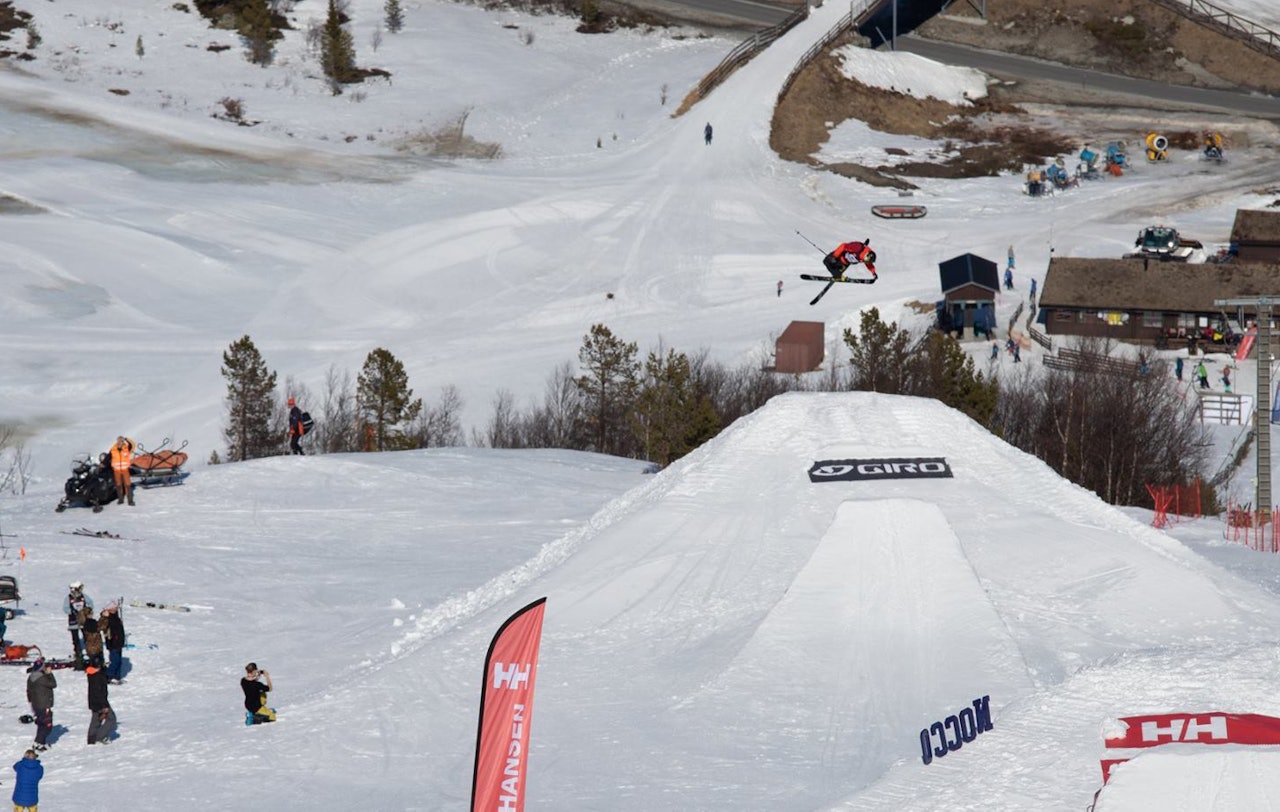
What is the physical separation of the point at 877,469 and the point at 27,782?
1617 centimetres

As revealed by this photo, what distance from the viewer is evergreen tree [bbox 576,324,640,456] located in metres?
53.2

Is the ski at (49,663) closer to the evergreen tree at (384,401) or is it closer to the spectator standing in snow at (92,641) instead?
the spectator standing in snow at (92,641)

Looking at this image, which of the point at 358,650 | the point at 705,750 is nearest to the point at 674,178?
the point at 358,650

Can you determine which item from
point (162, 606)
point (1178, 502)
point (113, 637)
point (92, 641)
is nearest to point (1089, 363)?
point (1178, 502)

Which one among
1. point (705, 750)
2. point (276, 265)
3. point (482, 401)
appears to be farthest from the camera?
point (276, 265)

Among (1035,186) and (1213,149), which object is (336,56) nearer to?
(1035,186)

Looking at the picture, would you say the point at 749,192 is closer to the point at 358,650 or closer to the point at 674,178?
the point at 674,178

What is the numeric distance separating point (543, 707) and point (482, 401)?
34.6 meters

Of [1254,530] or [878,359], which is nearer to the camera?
[1254,530]

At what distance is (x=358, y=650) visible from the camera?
24.0 metres

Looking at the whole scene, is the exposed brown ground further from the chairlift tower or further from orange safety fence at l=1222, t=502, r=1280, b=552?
orange safety fence at l=1222, t=502, r=1280, b=552

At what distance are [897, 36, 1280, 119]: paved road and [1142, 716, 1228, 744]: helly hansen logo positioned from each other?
7765cm

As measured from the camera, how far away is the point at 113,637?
21469 mm

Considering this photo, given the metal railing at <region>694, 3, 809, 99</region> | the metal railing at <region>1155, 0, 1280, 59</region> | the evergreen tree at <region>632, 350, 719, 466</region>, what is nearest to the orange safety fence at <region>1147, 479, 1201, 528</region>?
the evergreen tree at <region>632, 350, 719, 466</region>
